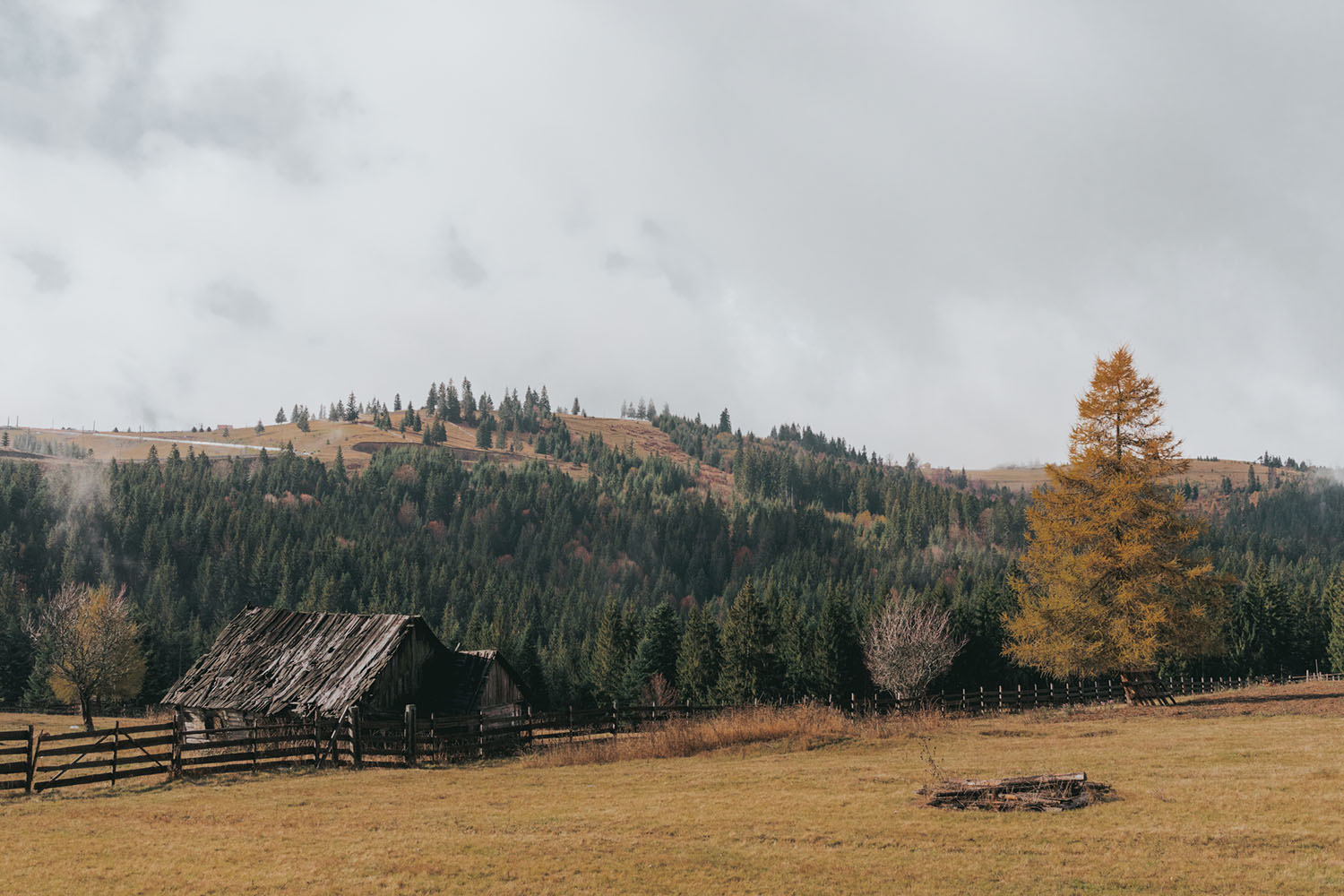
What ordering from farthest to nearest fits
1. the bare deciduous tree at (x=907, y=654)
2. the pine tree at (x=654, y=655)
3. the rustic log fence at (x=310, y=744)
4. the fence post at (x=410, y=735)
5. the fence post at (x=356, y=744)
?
the pine tree at (x=654, y=655), the bare deciduous tree at (x=907, y=654), the fence post at (x=410, y=735), the fence post at (x=356, y=744), the rustic log fence at (x=310, y=744)

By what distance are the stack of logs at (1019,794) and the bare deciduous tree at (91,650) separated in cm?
5289

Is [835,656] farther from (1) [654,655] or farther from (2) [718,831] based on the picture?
(2) [718,831]

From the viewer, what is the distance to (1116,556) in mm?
35594

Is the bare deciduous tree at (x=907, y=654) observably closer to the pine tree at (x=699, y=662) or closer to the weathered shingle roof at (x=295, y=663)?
the pine tree at (x=699, y=662)

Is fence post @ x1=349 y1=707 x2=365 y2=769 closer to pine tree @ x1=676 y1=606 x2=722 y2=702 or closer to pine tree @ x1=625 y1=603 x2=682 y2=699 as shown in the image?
pine tree @ x1=676 y1=606 x2=722 y2=702

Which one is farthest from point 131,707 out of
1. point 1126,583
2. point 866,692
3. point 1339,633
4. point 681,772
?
point 1339,633

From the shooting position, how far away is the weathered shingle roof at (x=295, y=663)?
3331 centimetres

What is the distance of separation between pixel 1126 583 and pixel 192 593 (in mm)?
155565

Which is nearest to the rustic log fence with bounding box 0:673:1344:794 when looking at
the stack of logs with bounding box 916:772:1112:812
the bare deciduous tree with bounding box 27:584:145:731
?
the bare deciduous tree with bounding box 27:584:145:731

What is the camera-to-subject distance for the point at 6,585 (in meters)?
120

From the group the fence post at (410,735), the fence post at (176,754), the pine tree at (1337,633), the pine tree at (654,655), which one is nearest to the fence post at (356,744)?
the fence post at (410,735)

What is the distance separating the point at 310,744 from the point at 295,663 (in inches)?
277

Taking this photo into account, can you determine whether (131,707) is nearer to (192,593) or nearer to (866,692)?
(866,692)

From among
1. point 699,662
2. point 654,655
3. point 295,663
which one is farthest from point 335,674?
point 654,655
